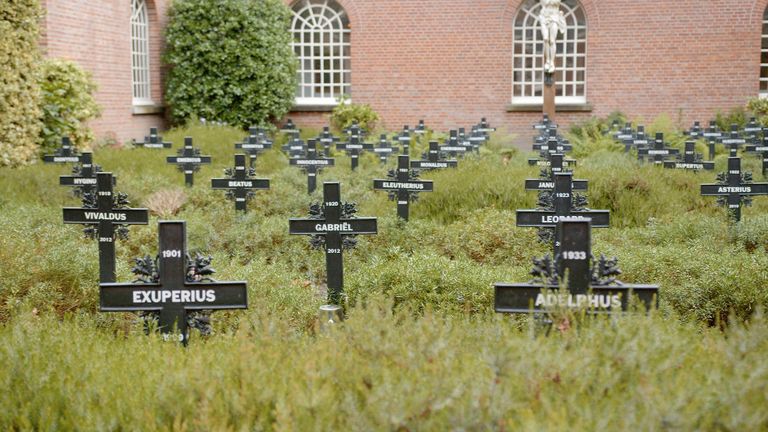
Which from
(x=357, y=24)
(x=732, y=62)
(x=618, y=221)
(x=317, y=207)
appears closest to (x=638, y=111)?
(x=732, y=62)

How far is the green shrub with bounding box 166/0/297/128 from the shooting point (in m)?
21.3

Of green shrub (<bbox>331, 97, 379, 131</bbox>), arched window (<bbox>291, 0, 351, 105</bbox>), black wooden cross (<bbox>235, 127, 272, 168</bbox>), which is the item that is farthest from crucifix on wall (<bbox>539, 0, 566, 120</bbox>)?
black wooden cross (<bbox>235, 127, 272, 168</bbox>)

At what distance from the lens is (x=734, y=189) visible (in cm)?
938

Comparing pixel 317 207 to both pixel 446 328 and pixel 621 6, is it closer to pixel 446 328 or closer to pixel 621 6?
pixel 446 328

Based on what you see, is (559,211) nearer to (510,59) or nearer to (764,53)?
(510,59)

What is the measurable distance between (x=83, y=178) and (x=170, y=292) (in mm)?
5470

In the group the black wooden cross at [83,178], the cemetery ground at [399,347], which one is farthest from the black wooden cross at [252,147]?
the cemetery ground at [399,347]

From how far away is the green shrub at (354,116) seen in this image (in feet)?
73.5

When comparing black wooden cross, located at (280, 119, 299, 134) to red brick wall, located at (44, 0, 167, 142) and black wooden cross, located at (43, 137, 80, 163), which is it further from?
black wooden cross, located at (43, 137, 80, 163)

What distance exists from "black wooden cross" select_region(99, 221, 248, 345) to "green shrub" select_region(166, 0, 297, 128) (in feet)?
55.2

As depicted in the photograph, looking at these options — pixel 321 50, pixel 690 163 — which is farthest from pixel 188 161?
pixel 321 50

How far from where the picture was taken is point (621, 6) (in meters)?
22.2

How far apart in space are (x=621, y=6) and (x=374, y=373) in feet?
66.8

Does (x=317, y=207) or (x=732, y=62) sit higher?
(x=732, y=62)
